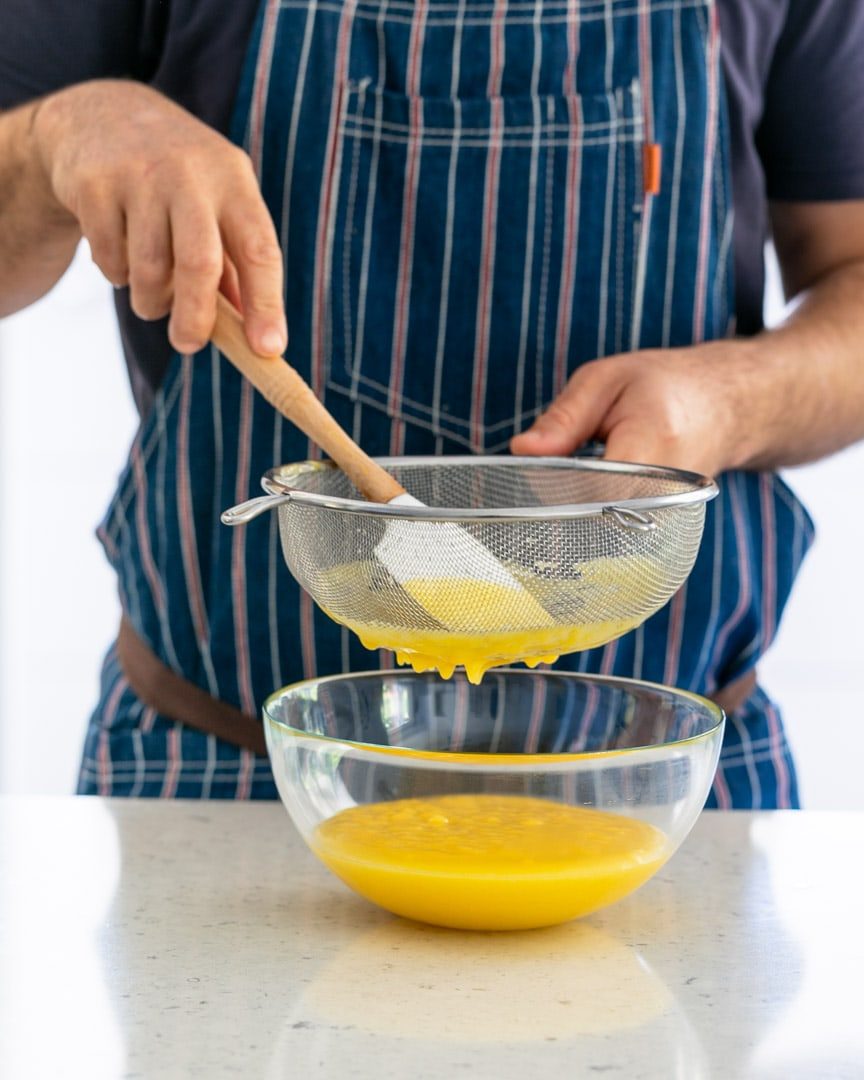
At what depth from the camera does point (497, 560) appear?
0.99 m

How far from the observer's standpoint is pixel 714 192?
1.40m

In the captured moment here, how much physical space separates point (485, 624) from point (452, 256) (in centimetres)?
50

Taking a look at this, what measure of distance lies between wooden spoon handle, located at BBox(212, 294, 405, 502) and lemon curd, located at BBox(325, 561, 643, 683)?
0.11 meters

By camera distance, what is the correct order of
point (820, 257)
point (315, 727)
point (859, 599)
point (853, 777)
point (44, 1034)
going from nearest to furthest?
point (44, 1034)
point (315, 727)
point (820, 257)
point (853, 777)
point (859, 599)

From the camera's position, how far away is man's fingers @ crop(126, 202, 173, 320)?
110 cm

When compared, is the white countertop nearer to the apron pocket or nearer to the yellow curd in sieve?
the yellow curd in sieve

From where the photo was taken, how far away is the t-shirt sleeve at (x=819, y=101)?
4.64 feet

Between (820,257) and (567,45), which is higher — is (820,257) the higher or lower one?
the lower one

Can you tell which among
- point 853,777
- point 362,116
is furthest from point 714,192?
point 853,777

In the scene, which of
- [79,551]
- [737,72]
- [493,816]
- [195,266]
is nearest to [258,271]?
[195,266]

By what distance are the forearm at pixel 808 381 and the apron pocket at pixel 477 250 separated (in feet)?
0.46

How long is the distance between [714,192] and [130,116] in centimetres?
56

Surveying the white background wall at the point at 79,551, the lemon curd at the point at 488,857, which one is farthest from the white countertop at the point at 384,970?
the white background wall at the point at 79,551

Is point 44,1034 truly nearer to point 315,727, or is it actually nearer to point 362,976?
point 362,976
